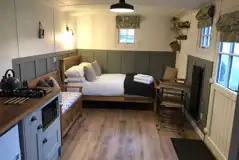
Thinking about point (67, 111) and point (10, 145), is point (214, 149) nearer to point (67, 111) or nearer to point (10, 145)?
point (67, 111)

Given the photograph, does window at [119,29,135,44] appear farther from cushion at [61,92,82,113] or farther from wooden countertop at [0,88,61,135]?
wooden countertop at [0,88,61,135]

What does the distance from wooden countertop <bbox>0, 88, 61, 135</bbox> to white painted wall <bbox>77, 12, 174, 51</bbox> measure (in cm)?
408

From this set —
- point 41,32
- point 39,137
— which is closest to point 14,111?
point 39,137

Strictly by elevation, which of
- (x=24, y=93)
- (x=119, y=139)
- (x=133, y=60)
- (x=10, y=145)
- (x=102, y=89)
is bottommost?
(x=119, y=139)

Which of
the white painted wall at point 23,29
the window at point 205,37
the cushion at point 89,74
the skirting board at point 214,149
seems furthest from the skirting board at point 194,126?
the white painted wall at point 23,29

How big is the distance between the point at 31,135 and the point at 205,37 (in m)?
3.31

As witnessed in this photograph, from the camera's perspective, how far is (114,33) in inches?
236

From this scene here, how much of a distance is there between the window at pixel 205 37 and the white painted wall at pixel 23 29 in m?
2.98

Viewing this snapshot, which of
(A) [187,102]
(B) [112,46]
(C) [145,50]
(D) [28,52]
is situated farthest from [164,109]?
(D) [28,52]

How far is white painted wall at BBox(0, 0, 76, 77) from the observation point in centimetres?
253

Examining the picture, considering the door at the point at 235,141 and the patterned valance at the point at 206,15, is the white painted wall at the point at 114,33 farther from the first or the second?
the door at the point at 235,141

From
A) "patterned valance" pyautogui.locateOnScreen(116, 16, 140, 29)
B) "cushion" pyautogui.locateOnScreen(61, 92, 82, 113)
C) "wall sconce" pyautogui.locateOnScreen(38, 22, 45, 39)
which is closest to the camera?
"cushion" pyautogui.locateOnScreen(61, 92, 82, 113)

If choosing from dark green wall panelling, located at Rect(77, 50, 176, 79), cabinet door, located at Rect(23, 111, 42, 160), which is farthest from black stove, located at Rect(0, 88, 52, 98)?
dark green wall panelling, located at Rect(77, 50, 176, 79)

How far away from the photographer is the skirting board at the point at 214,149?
2.71m
